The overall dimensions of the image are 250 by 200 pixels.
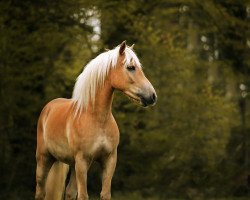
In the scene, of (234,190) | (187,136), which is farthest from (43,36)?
(234,190)

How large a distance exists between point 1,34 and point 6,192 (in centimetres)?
363

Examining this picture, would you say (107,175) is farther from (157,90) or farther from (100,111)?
(157,90)

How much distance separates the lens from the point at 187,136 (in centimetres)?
1936

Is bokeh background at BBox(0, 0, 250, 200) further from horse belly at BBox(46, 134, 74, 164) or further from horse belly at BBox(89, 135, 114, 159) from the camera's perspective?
horse belly at BBox(89, 135, 114, 159)

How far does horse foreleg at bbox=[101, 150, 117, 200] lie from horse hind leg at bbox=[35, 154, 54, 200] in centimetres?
171

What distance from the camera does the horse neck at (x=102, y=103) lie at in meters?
8.73

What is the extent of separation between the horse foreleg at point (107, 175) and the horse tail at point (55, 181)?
1706 millimetres

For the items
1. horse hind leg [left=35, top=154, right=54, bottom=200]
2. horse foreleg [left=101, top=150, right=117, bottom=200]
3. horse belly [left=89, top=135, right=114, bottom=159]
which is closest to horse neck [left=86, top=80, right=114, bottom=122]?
horse belly [left=89, top=135, right=114, bottom=159]

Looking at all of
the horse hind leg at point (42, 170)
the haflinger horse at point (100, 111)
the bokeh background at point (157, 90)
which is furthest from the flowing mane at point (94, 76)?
the bokeh background at point (157, 90)

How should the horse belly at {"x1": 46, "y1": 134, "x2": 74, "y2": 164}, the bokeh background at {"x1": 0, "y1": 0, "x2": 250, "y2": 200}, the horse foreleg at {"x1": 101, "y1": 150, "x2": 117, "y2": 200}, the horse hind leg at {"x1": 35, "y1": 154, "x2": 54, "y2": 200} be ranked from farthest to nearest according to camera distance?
the bokeh background at {"x1": 0, "y1": 0, "x2": 250, "y2": 200}
the horse hind leg at {"x1": 35, "y1": 154, "x2": 54, "y2": 200}
the horse belly at {"x1": 46, "y1": 134, "x2": 74, "y2": 164}
the horse foreleg at {"x1": 101, "y1": 150, "x2": 117, "y2": 200}

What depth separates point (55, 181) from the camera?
401 inches

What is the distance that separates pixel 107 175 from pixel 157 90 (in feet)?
34.9

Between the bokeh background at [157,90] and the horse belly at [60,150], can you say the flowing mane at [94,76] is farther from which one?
the bokeh background at [157,90]

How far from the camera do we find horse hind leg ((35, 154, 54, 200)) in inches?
401
